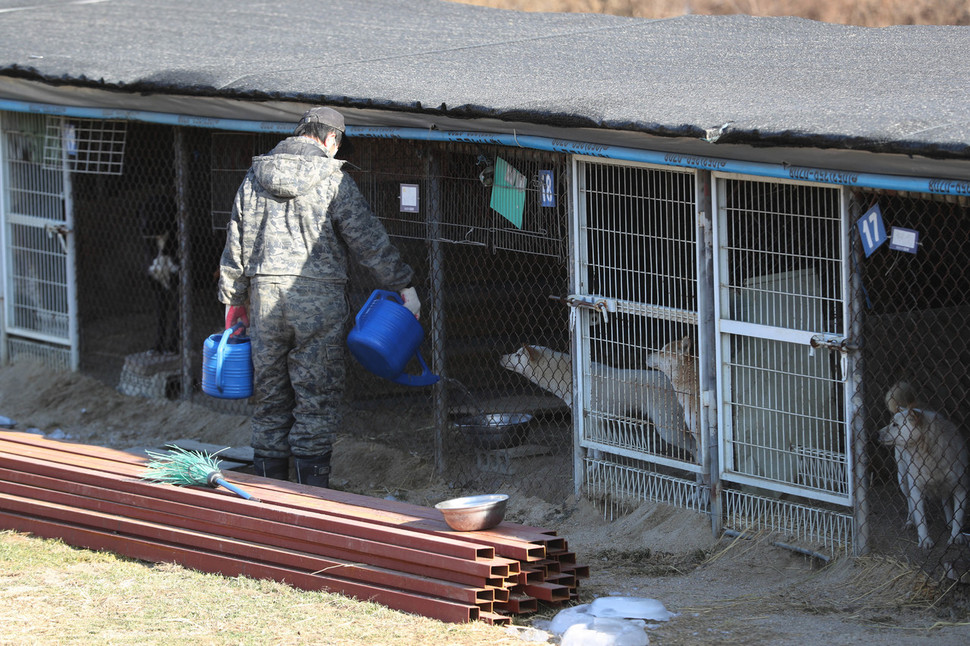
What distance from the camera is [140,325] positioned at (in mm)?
11289

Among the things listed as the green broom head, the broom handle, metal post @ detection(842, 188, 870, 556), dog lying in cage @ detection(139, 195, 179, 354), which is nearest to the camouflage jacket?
the green broom head

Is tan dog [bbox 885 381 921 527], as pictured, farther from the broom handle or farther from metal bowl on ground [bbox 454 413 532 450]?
the broom handle

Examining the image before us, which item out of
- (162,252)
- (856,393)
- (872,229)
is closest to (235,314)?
(162,252)

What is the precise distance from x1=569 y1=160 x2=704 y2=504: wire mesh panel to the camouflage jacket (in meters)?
1.13

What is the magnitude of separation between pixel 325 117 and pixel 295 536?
234 centimetres

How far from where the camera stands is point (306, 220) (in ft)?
21.6

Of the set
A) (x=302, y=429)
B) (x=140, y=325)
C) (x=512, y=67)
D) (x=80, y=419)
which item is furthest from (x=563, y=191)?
(x=140, y=325)

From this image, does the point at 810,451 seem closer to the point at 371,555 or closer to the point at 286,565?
the point at 371,555

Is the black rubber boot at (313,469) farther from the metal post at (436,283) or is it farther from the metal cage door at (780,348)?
the metal cage door at (780,348)

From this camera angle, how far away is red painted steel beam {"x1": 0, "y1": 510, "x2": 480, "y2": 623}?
16.7 feet

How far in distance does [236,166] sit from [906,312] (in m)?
4.49

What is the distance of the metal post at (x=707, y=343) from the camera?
19.4 feet

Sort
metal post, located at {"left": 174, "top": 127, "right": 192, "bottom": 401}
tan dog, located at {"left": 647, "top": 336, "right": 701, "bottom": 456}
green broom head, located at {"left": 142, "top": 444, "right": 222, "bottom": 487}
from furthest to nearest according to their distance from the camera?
metal post, located at {"left": 174, "top": 127, "right": 192, "bottom": 401} < tan dog, located at {"left": 647, "top": 336, "right": 701, "bottom": 456} < green broom head, located at {"left": 142, "top": 444, "right": 222, "bottom": 487}

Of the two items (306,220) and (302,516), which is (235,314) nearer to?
(306,220)
